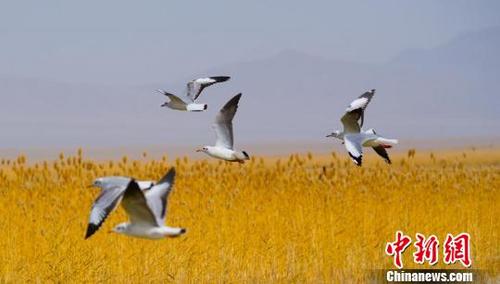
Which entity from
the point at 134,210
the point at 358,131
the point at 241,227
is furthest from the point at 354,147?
the point at 241,227

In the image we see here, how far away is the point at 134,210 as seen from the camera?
13.8 feet

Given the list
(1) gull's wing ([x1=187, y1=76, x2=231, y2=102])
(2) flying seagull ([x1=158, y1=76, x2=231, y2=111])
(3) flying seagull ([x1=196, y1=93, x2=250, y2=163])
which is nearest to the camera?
(3) flying seagull ([x1=196, y1=93, x2=250, y2=163])

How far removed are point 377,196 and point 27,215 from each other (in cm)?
526

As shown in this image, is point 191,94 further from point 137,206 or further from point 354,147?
point 137,206

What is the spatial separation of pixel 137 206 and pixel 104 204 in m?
0.16

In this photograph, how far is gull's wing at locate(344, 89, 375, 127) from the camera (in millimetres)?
6180

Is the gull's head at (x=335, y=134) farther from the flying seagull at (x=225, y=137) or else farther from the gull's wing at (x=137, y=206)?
the gull's wing at (x=137, y=206)

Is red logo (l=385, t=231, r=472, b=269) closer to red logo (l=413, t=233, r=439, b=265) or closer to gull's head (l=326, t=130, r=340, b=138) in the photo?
red logo (l=413, t=233, r=439, b=265)

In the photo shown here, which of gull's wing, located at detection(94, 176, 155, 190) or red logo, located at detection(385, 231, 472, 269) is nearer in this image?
gull's wing, located at detection(94, 176, 155, 190)

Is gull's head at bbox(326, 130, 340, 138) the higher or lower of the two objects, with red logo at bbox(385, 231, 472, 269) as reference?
higher

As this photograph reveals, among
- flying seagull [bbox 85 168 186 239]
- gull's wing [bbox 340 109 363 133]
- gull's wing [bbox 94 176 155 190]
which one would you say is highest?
gull's wing [bbox 340 109 363 133]

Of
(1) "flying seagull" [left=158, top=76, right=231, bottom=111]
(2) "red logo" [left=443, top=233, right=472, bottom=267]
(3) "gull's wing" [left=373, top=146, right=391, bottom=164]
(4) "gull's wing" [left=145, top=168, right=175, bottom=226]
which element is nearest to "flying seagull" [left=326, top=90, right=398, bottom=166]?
(3) "gull's wing" [left=373, top=146, right=391, bottom=164]

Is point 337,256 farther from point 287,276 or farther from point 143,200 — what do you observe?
point 143,200

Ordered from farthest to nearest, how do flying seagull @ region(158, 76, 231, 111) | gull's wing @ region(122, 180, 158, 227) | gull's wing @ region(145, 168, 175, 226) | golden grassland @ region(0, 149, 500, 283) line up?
golden grassland @ region(0, 149, 500, 283)
flying seagull @ region(158, 76, 231, 111)
gull's wing @ region(145, 168, 175, 226)
gull's wing @ region(122, 180, 158, 227)
